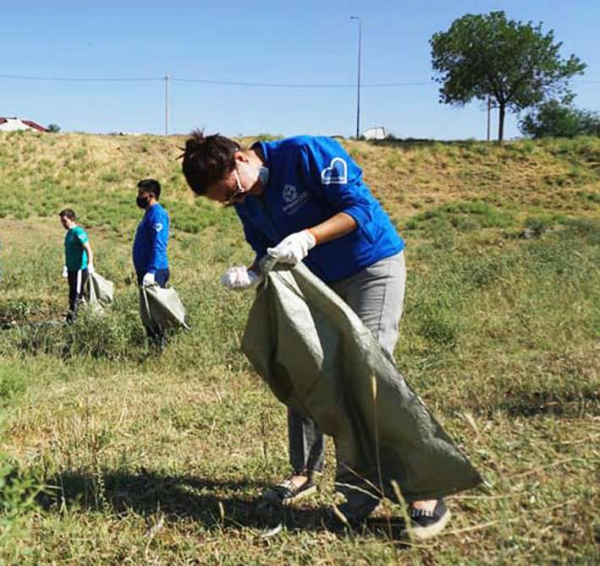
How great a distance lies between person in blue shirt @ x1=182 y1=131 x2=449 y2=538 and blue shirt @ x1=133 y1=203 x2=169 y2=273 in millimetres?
3020

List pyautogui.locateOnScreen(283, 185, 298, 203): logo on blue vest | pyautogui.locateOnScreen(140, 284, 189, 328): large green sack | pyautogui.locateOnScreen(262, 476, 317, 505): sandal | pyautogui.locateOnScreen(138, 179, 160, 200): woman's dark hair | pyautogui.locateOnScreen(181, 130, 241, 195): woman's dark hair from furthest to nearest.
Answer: pyautogui.locateOnScreen(138, 179, 160, 200): woman's dark hair < pyautogui.locateOnScreen(140, 284, 189, 328): large green sack < pyautogui.locateOnScreen(262, 476, 317, 505): sandal < pyautogui.locateOnScreen(283, 185, 298, 203): logo on blue vest < pyautogui.locateOnScreen(181, 130, 241, 195): woman's dark hair

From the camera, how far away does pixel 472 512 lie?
2.60 meters

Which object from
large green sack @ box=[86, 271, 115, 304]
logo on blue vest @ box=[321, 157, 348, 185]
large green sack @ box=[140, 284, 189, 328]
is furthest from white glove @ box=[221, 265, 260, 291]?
large green sack @ box=[86, 271, 115, 304]

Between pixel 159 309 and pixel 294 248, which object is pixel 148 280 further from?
pixel 294 248

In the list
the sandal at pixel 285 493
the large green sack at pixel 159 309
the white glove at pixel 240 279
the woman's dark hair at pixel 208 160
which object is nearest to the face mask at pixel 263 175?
the woman's dark hair at pixel 208 160

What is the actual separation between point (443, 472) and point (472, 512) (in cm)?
39

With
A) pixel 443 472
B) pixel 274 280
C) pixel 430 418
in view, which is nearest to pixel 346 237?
pixel 274 280

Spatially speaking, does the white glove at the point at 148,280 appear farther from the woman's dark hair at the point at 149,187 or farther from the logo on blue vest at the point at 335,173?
the logo on blue vest at the point at 335,173

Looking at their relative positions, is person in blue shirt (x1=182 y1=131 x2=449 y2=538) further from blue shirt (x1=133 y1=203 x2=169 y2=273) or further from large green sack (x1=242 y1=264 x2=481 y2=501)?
blue shirt (x1=133 y1=203 x2=169 y2=273)

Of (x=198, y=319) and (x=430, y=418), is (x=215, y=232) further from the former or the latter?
(x=430, y=418)

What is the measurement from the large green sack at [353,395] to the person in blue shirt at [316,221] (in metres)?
0.11

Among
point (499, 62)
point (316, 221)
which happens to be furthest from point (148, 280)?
point (499, 62)

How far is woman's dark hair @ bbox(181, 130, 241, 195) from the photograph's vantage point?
8.09ft

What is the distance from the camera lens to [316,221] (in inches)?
104
